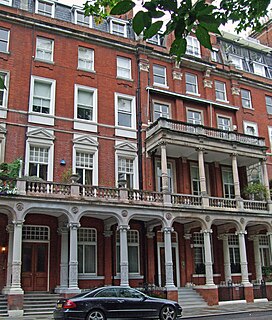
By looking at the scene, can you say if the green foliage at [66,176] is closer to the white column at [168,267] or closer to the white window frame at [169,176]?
the white window frame at [169,176]

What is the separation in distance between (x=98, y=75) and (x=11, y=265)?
505 inches

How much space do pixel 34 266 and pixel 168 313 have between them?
340 inches

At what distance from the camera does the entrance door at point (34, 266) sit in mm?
20703

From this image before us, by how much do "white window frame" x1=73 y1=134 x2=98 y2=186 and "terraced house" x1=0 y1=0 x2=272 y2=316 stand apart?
0.06 m

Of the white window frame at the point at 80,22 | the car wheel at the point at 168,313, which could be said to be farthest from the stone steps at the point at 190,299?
the white window frame at the point at 80,22

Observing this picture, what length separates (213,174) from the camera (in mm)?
27359

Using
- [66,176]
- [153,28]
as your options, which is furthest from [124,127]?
[153,28]

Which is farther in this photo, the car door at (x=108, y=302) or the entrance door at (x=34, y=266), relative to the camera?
the entrance door at (x=34, y=266)

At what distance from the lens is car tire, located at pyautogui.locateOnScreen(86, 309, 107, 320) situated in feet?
45.4

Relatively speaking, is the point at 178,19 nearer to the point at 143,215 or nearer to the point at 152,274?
the point at 143,215

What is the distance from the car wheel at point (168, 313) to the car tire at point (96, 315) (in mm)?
2434

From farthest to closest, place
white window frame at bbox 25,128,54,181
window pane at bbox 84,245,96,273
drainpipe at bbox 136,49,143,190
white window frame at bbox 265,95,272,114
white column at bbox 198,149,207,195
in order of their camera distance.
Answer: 1. white window frame at bbox 265,95,272,114
2. drainpipe at bbox 136,49,143,190
3. white column at bbox 198,149,207,195
4. window pane at bbox 84,245,96,273
5. white window frame at bbox 25,128,54,181

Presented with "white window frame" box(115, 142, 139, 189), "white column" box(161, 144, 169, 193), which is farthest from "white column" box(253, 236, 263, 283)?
"white window frame" box(115, 142, 139, 189)

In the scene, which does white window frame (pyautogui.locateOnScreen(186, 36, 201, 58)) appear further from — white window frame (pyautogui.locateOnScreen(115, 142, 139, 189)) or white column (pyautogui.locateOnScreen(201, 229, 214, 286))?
white column (pyautogui.locateOnScreen(201, 229, 214, 286))
